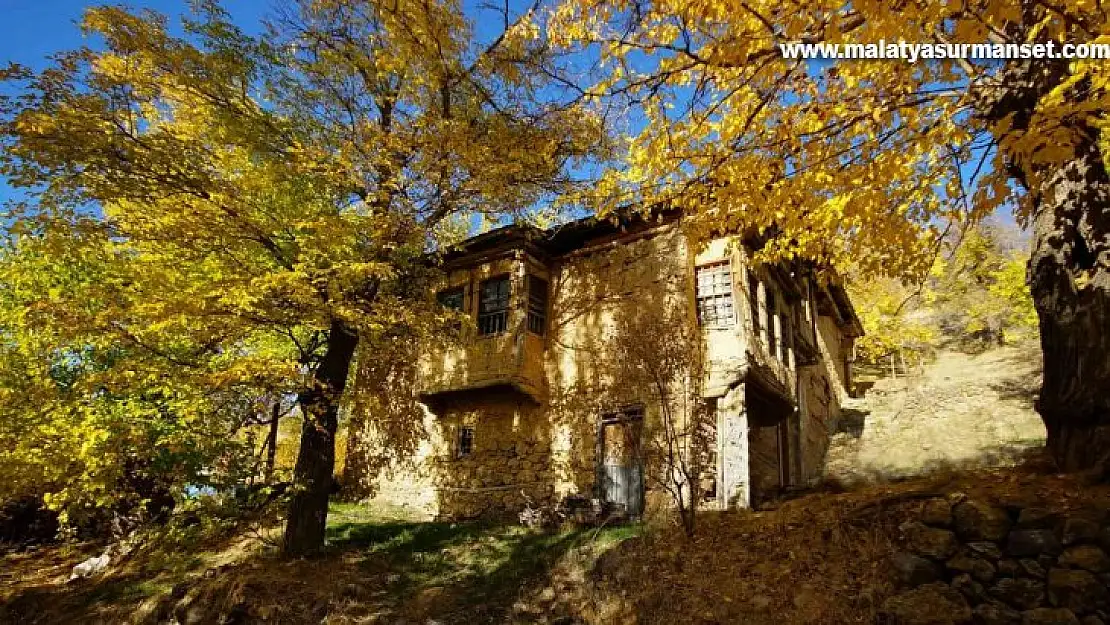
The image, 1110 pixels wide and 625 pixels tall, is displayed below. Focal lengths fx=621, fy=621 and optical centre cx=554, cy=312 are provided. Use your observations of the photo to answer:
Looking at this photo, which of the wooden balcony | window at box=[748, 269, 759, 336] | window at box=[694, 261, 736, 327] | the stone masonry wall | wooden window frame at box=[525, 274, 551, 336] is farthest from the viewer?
wooden window frame at box=[525, 274, 551, 336]

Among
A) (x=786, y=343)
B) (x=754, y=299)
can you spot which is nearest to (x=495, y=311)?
(x=754, y=299)

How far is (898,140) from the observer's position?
22.4 ft

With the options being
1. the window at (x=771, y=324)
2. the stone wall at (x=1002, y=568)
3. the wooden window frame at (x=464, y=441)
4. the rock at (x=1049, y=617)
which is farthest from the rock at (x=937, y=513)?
the wooden window frame at (x=464, y=441)

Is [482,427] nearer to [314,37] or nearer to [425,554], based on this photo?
[425,554]

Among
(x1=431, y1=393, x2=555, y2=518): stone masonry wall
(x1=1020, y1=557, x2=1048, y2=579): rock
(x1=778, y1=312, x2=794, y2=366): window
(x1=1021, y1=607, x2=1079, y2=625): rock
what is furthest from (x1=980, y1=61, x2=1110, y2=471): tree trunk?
(x1=431, y1=393, x2=555, y2=518): stone masonry wall

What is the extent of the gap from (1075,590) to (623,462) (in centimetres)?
854

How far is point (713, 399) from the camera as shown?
13062 millimetres

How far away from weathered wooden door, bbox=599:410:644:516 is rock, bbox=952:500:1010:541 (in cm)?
656

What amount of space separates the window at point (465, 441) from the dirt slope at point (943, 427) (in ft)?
29.7

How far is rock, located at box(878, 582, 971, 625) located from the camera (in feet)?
20.4

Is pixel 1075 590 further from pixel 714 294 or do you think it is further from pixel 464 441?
pixel 464 441

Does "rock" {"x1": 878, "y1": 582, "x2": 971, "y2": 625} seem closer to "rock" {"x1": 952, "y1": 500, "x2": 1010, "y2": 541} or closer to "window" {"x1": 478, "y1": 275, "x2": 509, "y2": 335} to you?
"rock" {"x1": 952, "y1": 500, "x2": 1010, "y2": 541}

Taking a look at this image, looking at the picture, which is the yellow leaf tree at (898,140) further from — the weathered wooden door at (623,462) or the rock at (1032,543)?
the weathered wooden door at (623,462)

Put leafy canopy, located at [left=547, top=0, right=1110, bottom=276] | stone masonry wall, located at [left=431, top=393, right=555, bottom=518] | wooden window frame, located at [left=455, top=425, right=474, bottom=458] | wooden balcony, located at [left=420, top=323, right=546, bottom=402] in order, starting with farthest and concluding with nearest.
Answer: wooden window frame, located at [left=455, top=425, right=474, bottom=458], wooden balcony, located at [left=420, top=323, right=546, bottom=402], stone masonry wall, located at [left=431, top=393, right=555, bottom=518], leafy canopy, located at [left=547, top=0, right=1110, bottom=276]
